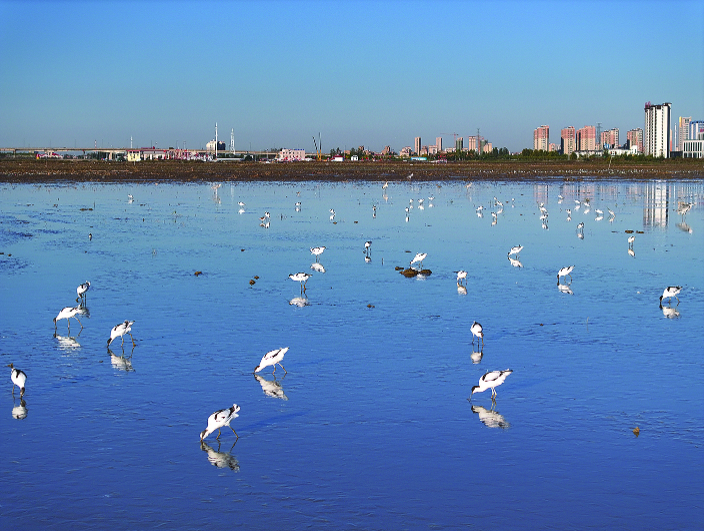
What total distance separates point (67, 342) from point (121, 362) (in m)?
1.77

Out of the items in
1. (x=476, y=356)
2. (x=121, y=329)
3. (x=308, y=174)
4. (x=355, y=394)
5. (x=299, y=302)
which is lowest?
(x=355, y=394)

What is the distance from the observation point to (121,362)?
501 inches

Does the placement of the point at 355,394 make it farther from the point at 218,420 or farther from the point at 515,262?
the point at 515,262

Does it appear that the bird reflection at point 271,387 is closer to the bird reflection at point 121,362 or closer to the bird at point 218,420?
the bird at point 218,420

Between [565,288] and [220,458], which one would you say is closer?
[220,458]

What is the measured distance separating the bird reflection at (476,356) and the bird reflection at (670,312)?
4812 mm

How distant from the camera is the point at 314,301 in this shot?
57.8 feet

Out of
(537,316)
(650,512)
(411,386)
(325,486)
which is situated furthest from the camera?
(537,316)

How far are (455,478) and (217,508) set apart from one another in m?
2.39

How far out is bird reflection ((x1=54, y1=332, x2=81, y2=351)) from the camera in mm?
13664

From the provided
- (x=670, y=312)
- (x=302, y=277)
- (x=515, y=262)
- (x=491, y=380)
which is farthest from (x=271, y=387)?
(x=515, y=262)

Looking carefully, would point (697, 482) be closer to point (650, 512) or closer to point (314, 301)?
point (650, 512)

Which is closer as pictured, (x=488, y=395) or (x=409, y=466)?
(x=409, y=466)

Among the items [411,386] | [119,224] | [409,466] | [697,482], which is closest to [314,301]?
[411,386]
